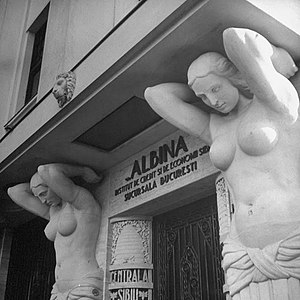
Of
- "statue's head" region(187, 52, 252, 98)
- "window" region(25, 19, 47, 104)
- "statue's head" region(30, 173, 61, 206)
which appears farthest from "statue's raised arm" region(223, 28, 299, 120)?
"window" region(25, 19, 47, 104)

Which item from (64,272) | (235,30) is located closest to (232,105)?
(235,30)

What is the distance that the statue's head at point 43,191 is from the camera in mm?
5629

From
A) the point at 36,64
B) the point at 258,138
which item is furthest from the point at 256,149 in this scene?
the point at 36,64

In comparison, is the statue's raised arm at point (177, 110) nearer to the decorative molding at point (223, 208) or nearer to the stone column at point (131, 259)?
the decorative molding at point (223, 208)

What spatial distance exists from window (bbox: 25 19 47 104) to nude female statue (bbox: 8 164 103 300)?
9.07 feet

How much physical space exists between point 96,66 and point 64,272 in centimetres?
232

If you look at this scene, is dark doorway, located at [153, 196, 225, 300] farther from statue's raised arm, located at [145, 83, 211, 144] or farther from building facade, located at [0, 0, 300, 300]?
statue's raised arm, located at [145, 83, 211, 144]

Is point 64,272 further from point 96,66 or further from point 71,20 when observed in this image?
point 71,20

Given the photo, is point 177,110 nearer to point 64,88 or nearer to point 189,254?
point 64,88

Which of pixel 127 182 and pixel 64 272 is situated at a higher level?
pixel 127 182

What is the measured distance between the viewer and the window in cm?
820

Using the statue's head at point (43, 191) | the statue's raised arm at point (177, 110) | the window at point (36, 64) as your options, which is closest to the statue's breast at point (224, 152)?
the statue's raised arm at point (177, 110)

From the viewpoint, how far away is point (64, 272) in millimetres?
5328

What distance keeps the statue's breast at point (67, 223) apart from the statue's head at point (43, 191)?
0.21m
